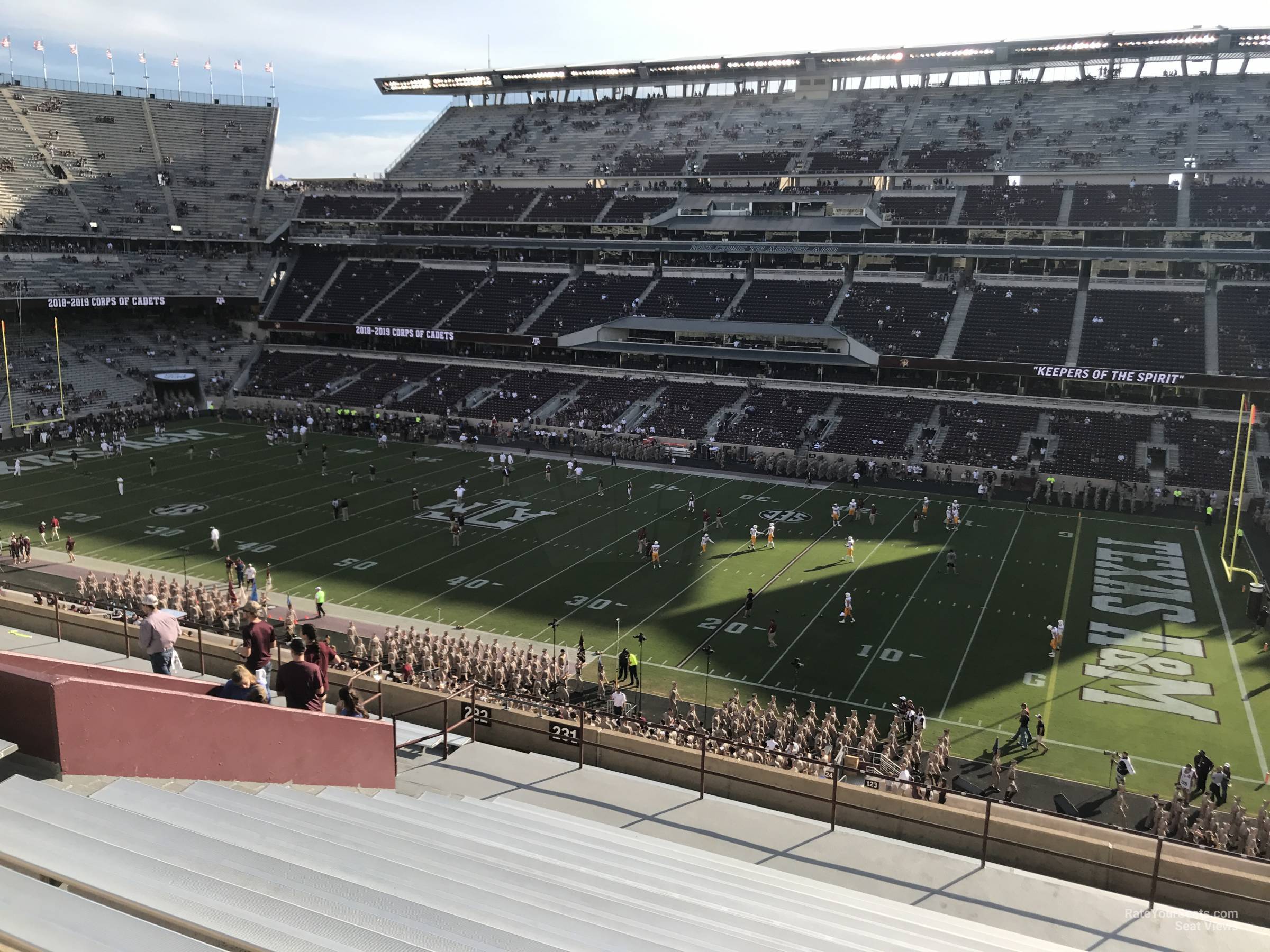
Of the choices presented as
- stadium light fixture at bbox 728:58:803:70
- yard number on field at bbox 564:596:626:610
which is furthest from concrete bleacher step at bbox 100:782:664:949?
stadium light fixture at bbox 728:58:803:70

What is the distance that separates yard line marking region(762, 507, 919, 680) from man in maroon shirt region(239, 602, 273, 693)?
14.8m

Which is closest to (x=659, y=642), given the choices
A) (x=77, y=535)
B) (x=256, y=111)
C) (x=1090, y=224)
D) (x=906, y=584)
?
(x=906, y=584)

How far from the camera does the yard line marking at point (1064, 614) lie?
20877mm

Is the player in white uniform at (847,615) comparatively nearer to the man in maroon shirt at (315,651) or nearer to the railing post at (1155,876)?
the railing post at (1155,876)

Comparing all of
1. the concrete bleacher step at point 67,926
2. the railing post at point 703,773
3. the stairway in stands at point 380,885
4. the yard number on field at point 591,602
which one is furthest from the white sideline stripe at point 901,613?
the concrete bleacher step at point 67,926

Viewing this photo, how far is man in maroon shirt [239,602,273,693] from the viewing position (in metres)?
9.41

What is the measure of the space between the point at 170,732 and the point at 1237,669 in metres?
25.8

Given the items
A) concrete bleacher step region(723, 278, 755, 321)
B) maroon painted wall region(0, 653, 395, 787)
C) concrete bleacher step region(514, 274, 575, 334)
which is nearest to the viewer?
maroon painted wall region(0, 653, 395, 787)

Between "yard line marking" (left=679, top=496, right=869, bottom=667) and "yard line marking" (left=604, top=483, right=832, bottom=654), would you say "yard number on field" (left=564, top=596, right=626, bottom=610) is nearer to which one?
"yard line marking" (left=604, top=483, right=832, bottom=654)

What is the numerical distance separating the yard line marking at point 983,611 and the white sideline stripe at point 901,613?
578 millimetres

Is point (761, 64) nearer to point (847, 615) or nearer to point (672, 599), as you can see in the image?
point (672, 599)

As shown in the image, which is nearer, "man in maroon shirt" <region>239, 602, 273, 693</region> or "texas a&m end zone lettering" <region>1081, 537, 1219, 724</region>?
"man in maroon shirt" <region>239, 602, 273, 693</region>

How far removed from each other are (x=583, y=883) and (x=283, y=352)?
68.4m

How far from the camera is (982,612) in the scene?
87.8 ft
